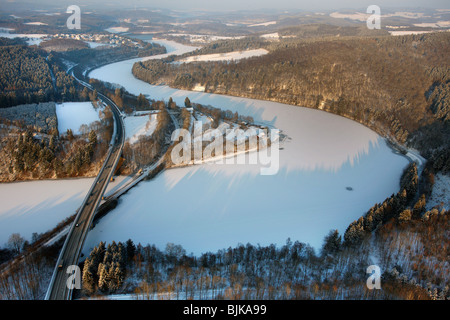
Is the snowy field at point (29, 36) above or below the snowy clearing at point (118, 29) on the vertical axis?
below

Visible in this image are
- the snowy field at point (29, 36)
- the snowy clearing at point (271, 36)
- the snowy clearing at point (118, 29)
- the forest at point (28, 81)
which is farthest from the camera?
the snowy clearing at point (118, 29)

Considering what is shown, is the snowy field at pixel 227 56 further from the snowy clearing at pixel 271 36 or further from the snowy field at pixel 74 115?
the snowy field at pixel 74 115

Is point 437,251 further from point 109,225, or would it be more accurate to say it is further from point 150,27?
point 150,27

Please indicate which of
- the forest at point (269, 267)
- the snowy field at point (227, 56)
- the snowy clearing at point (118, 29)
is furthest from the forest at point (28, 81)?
the snowy clearing at point (118, 29)

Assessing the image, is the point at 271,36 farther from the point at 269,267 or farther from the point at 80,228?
the point at 269,267

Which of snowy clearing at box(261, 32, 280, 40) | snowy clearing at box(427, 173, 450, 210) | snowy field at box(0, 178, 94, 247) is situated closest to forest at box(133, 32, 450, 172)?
snowy clearing at box(427, 173, 450, 210)
